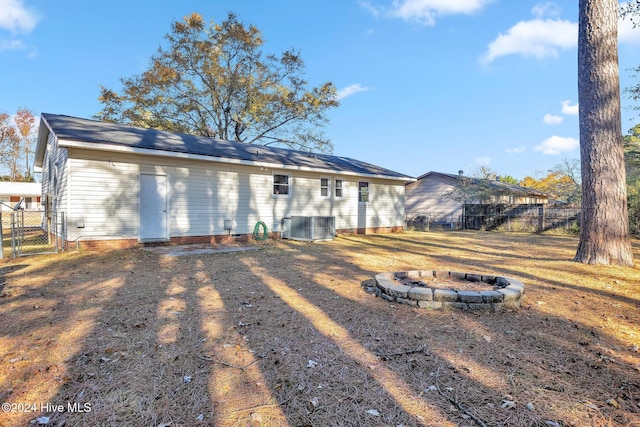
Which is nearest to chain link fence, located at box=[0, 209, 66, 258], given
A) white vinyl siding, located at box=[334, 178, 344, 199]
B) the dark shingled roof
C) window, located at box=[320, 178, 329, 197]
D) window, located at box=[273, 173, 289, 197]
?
the dark shingled roof

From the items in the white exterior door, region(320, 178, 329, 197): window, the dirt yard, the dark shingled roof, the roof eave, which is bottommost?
the dirt yard

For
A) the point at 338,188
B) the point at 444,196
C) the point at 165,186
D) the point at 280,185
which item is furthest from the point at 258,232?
the point at 444,196

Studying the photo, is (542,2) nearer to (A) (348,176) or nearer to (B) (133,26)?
(A) (348,176)

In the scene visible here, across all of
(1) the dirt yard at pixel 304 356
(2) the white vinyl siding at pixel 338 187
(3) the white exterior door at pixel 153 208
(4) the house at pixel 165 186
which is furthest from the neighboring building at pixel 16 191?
(1) the dirt yard at pixel 304 356

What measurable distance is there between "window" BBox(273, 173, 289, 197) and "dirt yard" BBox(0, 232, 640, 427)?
6.84 m

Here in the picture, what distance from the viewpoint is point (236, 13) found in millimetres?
20672

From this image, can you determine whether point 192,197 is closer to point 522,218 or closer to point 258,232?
point 258,232

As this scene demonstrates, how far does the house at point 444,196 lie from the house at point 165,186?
1101 centimetres

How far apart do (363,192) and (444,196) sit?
10.6 metres

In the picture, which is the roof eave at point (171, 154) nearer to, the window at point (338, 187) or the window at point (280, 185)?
the window at point (280, 185)

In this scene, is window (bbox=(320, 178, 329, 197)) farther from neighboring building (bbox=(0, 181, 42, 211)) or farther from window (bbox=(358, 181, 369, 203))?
neighboring building (bbox=(0, 181, 42, 211))

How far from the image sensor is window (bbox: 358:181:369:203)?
14.5 meters

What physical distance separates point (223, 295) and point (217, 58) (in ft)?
68.2

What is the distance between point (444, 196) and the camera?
22.9m
